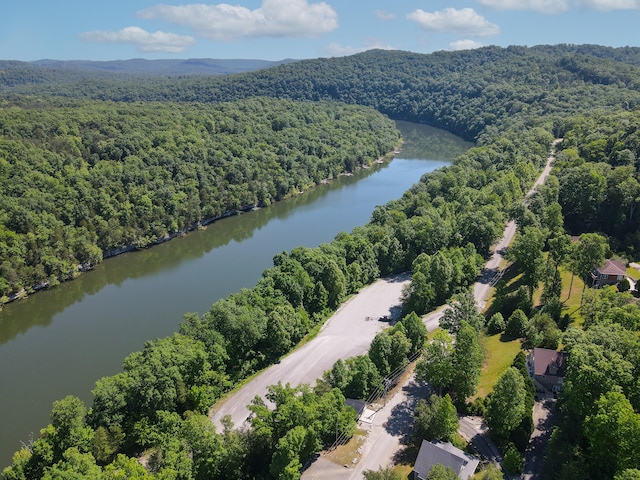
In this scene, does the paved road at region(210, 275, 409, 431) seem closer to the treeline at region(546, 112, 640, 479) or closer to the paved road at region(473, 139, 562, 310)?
the paved road at region(473, 139, 562, 310)

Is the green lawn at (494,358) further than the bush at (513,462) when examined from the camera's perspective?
Yes

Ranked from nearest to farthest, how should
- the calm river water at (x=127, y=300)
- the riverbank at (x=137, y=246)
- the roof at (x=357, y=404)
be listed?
the roof at (x=357, y=404) → the calm river water at (x=127, y=300) → the riverbank at (x=137, y=246)

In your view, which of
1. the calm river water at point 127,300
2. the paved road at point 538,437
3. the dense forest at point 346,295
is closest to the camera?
the dense forest at point 346,295

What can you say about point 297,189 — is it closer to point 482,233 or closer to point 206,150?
point 206,150

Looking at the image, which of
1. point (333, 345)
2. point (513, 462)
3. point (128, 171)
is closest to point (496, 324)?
point (333, 345)

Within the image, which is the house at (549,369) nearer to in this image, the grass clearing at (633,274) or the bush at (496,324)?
the bush at (496,324)

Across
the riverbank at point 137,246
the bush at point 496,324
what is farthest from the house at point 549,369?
the riverbank at point 137,246

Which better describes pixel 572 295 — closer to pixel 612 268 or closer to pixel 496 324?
pixel 612 268
